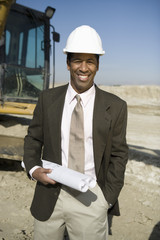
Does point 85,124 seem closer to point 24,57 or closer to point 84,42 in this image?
point 84,42

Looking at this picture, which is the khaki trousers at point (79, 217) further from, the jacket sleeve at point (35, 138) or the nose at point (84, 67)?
the nose at point (84, 67)

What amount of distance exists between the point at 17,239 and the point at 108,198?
5.76 ft

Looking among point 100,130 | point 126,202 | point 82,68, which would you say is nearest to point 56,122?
point 100,130

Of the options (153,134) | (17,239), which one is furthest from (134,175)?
(153,134)

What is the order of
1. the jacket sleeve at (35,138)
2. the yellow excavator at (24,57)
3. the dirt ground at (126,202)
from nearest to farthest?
the jacket sleeve at (35,138)
the dirt ground at (126,202)
the yellow excavator at (24,57)

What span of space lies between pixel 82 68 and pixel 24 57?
445cm

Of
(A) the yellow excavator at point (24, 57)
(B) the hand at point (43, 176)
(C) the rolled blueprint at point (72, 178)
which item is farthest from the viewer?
(A) the yellow excavator at point (24, 57)

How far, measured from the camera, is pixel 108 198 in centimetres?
156

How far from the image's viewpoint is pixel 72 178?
1.35 meters

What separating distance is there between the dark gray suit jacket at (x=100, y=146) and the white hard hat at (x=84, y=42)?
32cm

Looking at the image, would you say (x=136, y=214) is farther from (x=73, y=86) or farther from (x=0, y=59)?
(x=0, y=59)

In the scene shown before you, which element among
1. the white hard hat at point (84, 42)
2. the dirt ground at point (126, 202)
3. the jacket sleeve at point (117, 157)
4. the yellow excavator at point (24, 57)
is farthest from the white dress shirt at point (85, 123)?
the yellow excavator at point (24, 57)

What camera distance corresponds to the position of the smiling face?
1575mm

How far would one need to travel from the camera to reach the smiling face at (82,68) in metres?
1.58
